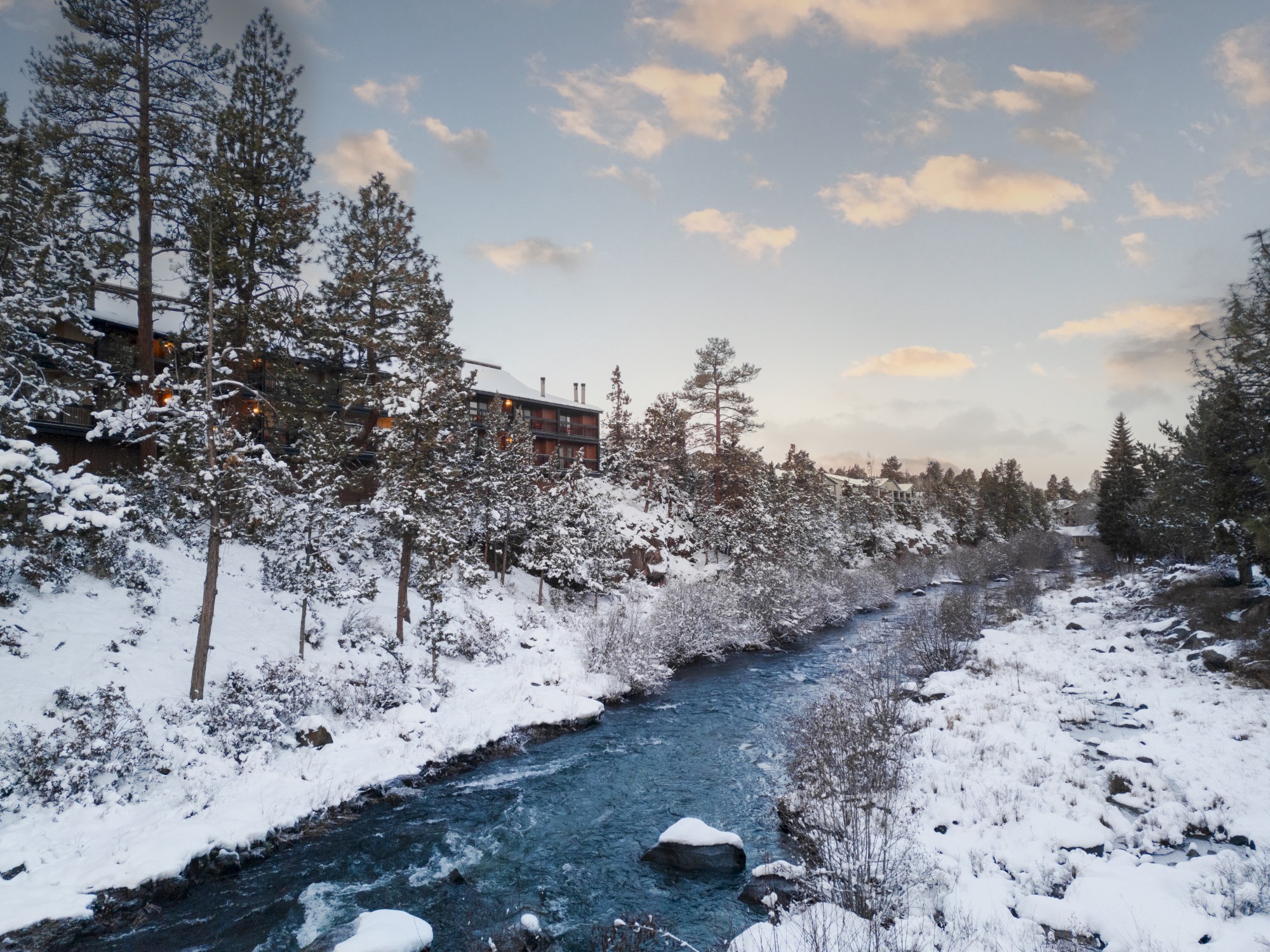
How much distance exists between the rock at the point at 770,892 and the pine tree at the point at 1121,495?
51215 millimetres

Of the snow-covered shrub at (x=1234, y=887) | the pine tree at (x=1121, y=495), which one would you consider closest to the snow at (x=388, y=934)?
the snow-covered shrub at (x=1234, y=887)

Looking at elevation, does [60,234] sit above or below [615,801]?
above

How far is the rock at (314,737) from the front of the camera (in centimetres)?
1551

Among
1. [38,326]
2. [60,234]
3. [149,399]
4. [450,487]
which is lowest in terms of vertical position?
[450,487]

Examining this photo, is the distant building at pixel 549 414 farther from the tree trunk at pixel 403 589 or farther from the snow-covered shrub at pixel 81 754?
the snow-covered shrub at pixel 81 754

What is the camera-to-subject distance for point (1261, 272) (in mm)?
19875

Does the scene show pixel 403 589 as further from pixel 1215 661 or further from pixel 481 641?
pixel 1215 661

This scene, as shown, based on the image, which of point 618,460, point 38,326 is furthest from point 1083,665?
point 618,460

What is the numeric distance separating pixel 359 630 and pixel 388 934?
1448 centimetres

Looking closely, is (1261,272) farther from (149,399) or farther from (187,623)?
(187,623)

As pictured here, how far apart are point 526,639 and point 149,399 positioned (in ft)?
58.9

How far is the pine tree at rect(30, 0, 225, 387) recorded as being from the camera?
1989cm

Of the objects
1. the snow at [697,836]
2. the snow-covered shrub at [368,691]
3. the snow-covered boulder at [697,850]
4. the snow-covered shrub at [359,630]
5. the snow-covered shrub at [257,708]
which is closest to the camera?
the snow-covered boulder at [697,850]

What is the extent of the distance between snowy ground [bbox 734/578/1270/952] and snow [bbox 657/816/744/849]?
343cm
